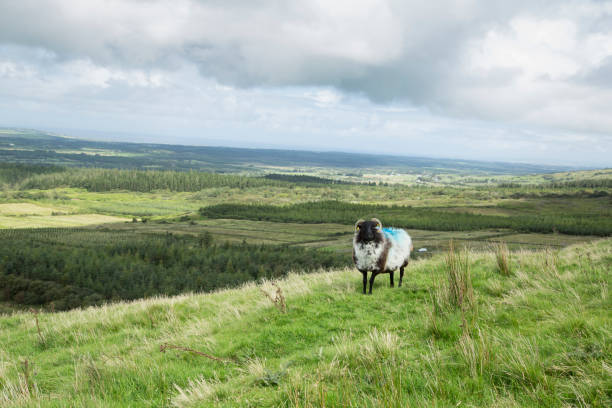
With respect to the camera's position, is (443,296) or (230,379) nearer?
(230,379)

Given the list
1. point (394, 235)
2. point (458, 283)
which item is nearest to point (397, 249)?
point (394, 235)

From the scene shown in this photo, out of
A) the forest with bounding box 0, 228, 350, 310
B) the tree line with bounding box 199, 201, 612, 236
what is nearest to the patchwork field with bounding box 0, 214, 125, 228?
the forest with bounding box 0, 228, 350, 310

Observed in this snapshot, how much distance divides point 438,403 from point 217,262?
9117cm

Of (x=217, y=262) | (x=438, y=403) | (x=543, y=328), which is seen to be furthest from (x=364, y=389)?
(x=217, y=262)

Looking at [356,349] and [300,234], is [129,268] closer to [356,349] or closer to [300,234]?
[300,234]

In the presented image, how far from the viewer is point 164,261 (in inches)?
3866

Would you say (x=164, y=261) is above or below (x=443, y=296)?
below

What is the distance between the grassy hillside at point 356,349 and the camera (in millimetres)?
4840

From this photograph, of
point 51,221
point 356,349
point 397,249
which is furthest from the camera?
point 51,221

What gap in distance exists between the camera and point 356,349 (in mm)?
6371

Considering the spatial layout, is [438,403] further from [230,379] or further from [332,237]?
[332,237]

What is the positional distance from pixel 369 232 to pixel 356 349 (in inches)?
201

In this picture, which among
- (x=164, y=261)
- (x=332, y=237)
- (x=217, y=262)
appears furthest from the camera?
(x=332, y=237)

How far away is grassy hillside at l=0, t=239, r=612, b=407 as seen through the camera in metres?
4.84
